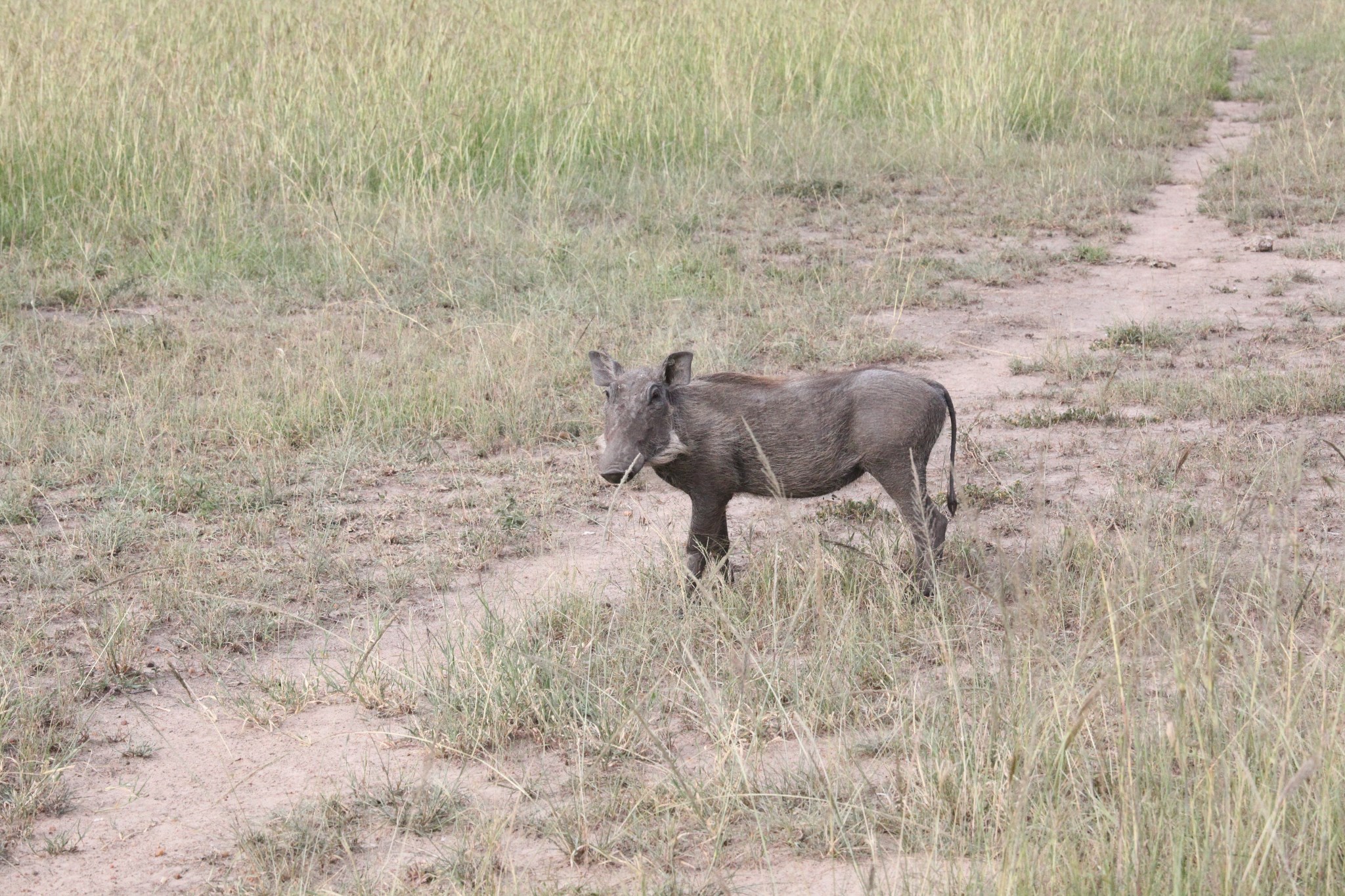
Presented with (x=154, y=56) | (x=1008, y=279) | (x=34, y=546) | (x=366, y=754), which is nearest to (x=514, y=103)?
(x=154, y=56)

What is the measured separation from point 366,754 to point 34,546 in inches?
74.2

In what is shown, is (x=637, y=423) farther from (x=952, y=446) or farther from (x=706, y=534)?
(x=952, y=446)

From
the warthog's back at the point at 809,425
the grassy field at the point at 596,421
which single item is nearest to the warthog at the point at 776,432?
the warthog's back at the point at 809,425

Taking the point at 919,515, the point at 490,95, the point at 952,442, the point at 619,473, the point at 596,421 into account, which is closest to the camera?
the point at 619,473

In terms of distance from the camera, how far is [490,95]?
28.1ft

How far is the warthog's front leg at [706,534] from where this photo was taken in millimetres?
3883

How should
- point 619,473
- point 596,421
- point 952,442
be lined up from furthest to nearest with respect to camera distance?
point 596,421 < point 952,442 < point 619,473

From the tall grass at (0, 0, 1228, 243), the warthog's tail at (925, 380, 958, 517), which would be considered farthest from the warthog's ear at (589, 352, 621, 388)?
the tall grass at (0, 0, 1228, 243)

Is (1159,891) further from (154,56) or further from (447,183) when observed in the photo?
(154,56)

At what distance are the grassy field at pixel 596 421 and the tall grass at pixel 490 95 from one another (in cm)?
4

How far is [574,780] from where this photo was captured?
9.75 ft

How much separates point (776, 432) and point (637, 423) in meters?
0.40

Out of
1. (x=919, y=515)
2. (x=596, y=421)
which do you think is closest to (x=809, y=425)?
(x=919, y=515)

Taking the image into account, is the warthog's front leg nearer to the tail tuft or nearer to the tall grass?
A: the tail tuft
